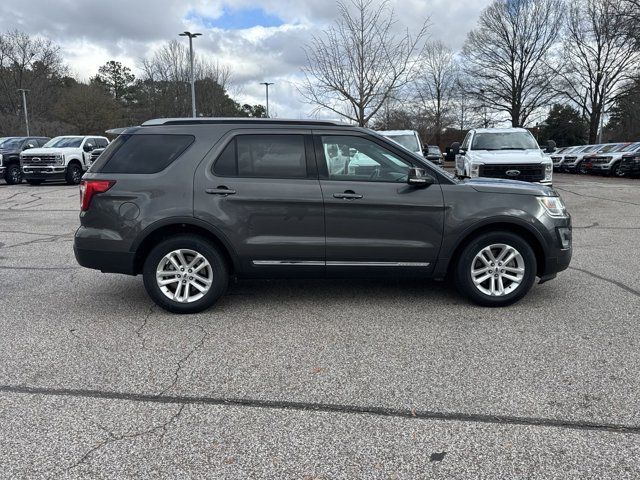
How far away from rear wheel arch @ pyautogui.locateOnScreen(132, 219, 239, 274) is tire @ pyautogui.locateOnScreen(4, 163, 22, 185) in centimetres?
1964

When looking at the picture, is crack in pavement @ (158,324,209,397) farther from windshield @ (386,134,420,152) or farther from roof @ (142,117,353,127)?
windshield @ (386,134,420,152)

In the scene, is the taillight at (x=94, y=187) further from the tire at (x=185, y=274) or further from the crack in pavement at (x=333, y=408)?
the crack in pavement at (x=333, y=408)

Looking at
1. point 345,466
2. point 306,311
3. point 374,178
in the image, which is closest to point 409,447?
point 345,466

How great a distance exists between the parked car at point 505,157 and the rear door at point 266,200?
26.2 ft

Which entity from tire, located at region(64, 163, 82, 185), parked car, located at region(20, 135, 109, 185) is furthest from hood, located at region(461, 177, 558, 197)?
tire, located at region(64, 163, 82, 185)

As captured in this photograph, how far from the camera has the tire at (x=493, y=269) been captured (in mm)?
5090

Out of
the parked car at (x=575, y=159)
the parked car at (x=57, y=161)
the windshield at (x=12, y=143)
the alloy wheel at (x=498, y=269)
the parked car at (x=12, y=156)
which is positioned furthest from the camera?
the parked car at (x=575, y=159)

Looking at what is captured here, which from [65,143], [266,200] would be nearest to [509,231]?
[266,200]

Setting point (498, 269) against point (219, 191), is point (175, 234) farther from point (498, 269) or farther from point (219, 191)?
point (498, 269)

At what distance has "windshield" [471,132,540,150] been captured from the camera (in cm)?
1396

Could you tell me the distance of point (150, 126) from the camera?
5090 mm

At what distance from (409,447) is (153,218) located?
10.3 feet

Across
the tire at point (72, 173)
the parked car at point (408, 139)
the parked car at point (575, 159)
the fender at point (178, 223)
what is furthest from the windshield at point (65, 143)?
the parked car at point (575, 159)

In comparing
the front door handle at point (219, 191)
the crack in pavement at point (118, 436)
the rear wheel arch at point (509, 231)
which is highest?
the front door handle at point (219, 191)
